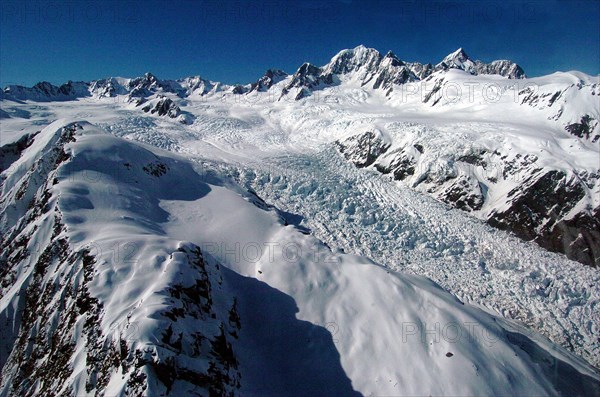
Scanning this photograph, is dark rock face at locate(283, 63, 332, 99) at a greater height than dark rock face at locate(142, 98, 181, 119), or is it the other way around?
dark rock face at locate(283, 63, 332, 99)

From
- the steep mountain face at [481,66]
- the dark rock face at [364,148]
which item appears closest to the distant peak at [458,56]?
the steep mountain face at [481,66]

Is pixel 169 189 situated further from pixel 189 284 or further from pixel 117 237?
pixel 189 284

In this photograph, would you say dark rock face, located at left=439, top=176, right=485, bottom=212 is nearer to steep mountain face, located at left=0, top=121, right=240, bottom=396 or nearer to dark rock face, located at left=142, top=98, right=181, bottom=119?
steep mountain face, located at left=0, top=121, right=240, bottom=396

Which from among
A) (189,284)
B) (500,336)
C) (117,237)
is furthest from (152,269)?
(500,336)

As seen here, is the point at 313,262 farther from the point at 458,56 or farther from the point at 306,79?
the point at 458,56

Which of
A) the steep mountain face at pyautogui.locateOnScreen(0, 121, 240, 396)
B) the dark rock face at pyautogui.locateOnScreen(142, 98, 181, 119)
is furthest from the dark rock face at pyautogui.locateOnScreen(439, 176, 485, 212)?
the dark rock face at pyautogui.locateOnScreen(142, 98, 181, 119)

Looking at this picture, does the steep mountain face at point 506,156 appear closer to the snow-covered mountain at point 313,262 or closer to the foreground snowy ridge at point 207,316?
the snow-covered mountain at point 313,262
